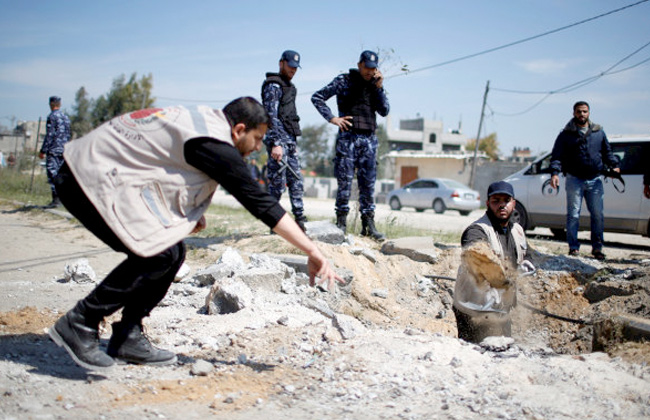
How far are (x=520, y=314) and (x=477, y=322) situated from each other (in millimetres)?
1079

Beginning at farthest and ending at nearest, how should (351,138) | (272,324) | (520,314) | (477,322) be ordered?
(351,138) → (520,314) → (477,322) → (272,324)

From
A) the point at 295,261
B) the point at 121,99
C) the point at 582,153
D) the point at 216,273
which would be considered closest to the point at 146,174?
the point at 216,273

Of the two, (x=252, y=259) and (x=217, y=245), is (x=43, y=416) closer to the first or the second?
(x=252, y=259)

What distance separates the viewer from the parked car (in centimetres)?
2034

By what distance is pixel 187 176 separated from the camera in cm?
256

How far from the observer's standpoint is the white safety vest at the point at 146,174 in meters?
2.44

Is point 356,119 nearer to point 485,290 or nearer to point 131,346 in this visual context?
point 485,290

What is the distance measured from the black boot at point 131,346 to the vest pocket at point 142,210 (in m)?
0.65

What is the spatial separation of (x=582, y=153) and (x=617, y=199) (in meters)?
3.34

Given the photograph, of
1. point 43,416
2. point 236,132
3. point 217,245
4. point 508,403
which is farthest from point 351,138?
point 43,416

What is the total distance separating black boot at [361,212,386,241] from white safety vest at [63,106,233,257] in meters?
4.46

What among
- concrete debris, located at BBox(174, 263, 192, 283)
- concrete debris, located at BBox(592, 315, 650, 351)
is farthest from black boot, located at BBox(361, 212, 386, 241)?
concrete debris, located at BBox(592, 315, 650, 351)

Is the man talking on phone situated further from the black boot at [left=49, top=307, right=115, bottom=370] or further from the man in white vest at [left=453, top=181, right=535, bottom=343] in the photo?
the black boot at [left=49, top=307, right=115, bottom=370]

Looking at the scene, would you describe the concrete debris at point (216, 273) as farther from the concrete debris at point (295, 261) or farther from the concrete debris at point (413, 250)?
the concrete debris at point (413, 250)
